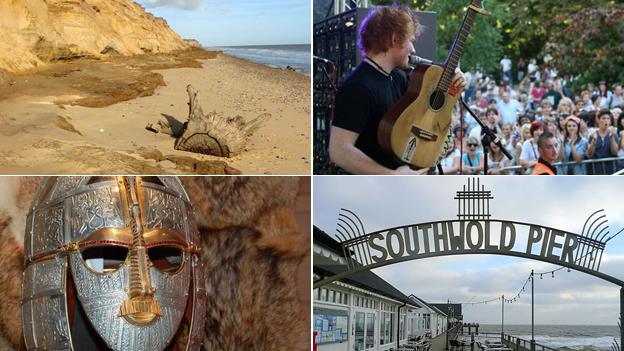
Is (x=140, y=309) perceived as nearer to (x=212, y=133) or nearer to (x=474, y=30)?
(x=212, y=133)

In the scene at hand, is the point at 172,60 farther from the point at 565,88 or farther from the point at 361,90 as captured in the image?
the point at 565,88

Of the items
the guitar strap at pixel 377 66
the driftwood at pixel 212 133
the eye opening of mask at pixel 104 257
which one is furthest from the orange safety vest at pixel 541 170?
the eye opening of mask at pixel 104 257

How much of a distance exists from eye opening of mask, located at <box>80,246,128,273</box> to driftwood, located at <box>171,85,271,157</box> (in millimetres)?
798

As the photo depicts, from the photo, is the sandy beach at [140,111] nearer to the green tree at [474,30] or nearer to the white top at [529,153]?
the green tree at [474,30]

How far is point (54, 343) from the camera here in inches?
111

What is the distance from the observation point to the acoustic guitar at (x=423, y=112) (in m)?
3.42

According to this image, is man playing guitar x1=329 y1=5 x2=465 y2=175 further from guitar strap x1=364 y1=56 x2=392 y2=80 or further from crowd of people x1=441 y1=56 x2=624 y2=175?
crowd of people x1=441 y1=56 x2=624 y2=175

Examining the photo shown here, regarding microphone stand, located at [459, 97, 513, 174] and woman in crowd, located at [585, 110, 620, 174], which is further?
woman in crowd, located at [585, 110, 620, 174]

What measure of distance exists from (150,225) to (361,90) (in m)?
0.97

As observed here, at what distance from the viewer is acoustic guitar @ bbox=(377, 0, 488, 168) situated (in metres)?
3.42

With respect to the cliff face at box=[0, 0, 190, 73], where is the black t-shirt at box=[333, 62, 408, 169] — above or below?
below

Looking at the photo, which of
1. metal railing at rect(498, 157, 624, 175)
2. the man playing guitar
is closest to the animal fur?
the man playing guitar

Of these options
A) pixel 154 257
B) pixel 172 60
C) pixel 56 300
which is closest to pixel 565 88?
pixel 172 60

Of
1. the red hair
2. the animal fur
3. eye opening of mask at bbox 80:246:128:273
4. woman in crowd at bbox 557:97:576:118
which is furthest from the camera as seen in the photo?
woman in crowd at bbox 557:97:576:118
